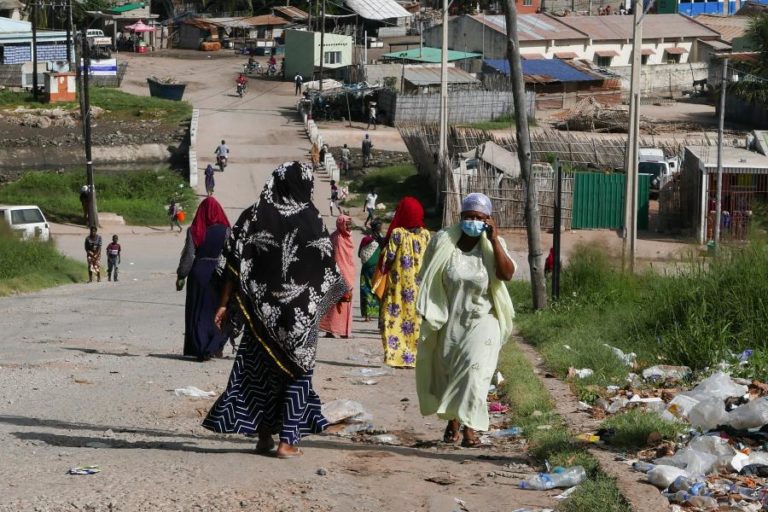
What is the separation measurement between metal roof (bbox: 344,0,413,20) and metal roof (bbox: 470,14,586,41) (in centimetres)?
946

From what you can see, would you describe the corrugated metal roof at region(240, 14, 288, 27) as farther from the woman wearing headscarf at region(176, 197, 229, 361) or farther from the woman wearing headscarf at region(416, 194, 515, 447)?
the woman wearing headscarf at region(416, 194, 515, 447)

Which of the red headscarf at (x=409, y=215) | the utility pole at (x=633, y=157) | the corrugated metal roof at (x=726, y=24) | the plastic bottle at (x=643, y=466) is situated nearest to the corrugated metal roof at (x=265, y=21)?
the corrugated metal roof at (x=726, y=24)

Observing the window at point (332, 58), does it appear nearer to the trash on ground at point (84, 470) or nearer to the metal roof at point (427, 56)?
the metal roof at point (427, 56)

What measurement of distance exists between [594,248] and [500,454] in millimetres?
10178

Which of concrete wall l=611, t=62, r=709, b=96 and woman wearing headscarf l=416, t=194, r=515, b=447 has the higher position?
concrete wall l=611, t=62, r=709, b=96

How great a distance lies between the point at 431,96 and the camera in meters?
56.1

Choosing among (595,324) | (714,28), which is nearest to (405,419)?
(595,324)

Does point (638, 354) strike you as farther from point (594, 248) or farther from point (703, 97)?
point (703, 97)

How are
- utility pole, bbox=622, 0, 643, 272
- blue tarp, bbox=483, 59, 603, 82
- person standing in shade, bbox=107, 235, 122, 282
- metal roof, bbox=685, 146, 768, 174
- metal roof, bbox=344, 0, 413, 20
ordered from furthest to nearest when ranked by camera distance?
metal roof, bbox=344, 0, 413, 20 < blue tarp, bbox=483, 59, 603, 82 < metal roof, bbox=685, 146, 768, 174 < person standing in shade, bbox=107, 235, 122, 282 < utility pole, bbox=622, 0, 643, 272

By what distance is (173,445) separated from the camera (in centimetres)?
777

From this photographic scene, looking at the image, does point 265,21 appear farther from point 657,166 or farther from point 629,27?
point 657,166

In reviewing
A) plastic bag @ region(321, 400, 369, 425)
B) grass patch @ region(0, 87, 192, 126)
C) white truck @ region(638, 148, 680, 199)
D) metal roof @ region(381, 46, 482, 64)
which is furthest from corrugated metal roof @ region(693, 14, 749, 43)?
plastic bag @ region(321, 400, 369, 425)

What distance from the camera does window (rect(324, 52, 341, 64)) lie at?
71125 millimetres

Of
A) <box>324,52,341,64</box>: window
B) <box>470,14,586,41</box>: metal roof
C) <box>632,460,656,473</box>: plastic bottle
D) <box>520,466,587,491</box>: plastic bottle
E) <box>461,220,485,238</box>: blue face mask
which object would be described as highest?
<box>470,14,586,41</box>: metal roof
